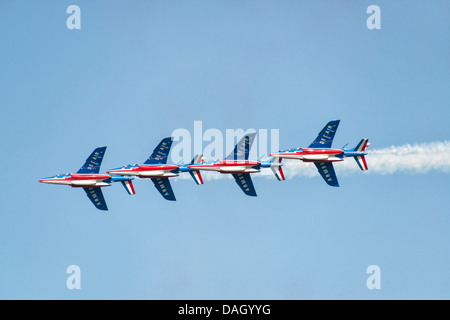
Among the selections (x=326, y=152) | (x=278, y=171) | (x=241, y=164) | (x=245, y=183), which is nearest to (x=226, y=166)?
(x=241, y=164)

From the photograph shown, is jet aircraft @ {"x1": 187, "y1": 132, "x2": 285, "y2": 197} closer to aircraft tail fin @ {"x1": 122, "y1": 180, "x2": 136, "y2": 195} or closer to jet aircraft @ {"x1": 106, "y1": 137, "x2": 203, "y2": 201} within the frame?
jet aircraft @ {"x1": 106, "y1": 137, "x2": 203, "y2": 201}

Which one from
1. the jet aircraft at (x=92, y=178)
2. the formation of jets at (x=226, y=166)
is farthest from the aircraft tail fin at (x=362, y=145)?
the jet aircraft at (x=92, y=178)

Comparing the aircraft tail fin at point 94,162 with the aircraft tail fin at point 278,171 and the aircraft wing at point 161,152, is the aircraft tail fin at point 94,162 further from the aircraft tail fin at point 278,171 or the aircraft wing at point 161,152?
the aircraft tail fin at point 278,171

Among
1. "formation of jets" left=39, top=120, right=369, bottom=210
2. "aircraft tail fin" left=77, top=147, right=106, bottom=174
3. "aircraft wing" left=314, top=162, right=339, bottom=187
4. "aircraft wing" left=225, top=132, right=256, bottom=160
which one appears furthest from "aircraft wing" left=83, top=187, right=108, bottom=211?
"aircraft wing" left=314, top=162, right=339, bottom=187

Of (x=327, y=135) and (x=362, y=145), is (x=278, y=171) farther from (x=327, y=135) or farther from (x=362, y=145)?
(x=362, y=145)

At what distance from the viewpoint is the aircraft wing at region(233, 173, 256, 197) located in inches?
5482

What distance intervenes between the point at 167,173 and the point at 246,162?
34.2ft

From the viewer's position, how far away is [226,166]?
137000mm

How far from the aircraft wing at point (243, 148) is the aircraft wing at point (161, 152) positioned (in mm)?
8271

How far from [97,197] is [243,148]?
2101 cm

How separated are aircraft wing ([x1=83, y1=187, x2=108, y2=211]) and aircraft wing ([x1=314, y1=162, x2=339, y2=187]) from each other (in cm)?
2892

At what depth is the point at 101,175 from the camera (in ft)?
451
